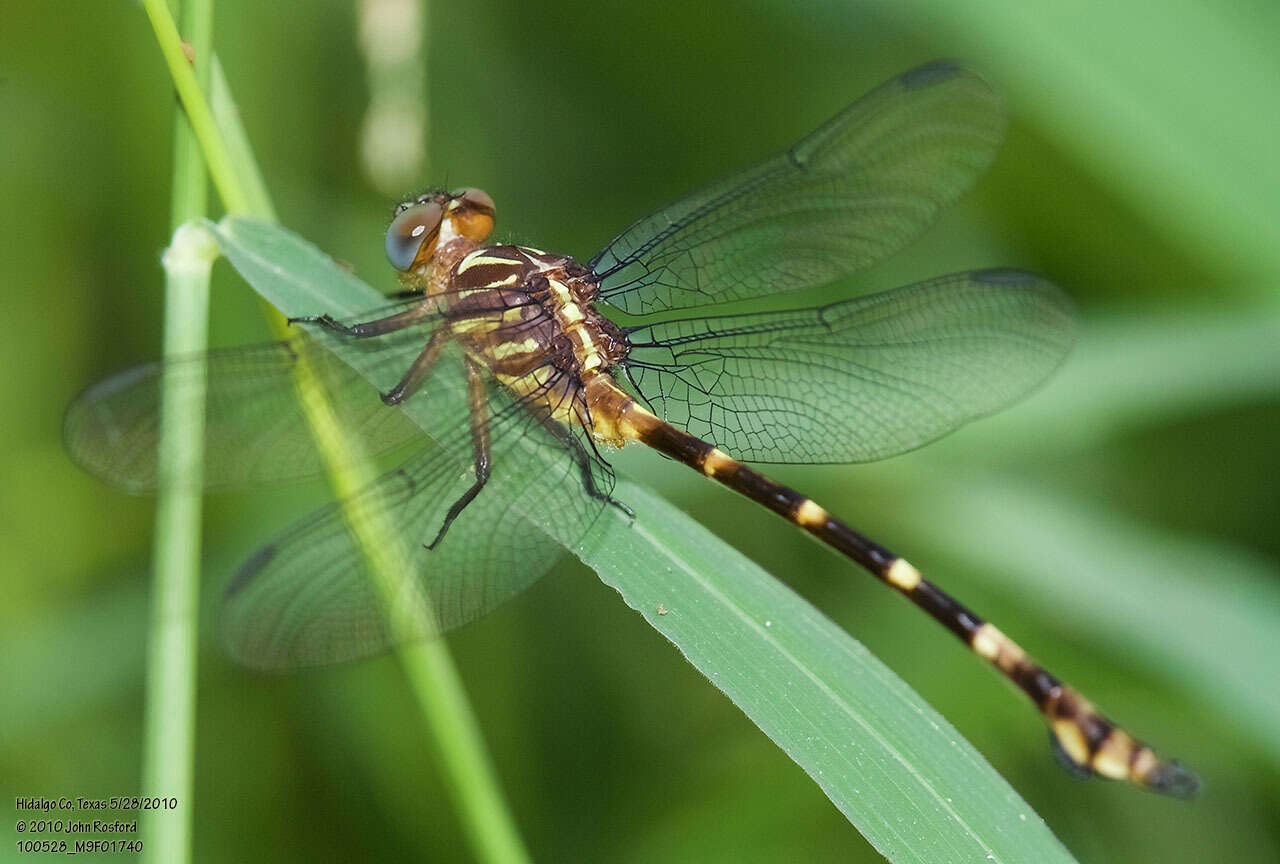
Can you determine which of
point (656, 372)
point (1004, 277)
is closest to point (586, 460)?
point (656, 372)

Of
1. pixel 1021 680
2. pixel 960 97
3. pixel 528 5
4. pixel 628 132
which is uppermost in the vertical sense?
pixel 528 5

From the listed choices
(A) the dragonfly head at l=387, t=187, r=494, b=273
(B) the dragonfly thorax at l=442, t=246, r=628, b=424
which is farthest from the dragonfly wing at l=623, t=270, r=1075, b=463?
(A) the dragonfly head at l=387, t=187, r=494, b=273

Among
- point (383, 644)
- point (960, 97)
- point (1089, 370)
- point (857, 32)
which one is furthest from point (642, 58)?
point (383, 644)

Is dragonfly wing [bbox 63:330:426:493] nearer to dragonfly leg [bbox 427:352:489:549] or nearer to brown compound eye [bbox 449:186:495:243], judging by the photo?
dragonfly leg [bbox 427:352:489:549]

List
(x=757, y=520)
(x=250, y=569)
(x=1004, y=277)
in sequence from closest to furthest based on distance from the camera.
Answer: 1. (x=250, y=569)
2. (x=1004, y=277)
3. (x=757, y=520)

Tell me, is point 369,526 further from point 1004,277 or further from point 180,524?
point 1004,277

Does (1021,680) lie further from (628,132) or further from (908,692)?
(628,132)

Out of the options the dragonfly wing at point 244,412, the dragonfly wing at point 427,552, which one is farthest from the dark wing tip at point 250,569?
the dragonfly wing at point 244,412
